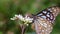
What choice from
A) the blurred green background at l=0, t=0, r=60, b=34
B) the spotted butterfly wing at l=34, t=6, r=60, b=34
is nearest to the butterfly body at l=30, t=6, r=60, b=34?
the spotted butterfly wing at l=34, t=6, r=60, b=34

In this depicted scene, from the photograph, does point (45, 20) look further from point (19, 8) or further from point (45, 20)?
point (19, 8)

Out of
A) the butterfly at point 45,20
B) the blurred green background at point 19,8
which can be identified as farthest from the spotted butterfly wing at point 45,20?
the blurred green background at point 19,8


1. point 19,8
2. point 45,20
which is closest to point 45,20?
point 45,20

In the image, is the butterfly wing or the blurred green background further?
the blurred green background

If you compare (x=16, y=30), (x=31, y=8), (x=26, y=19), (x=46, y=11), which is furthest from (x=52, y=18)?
(x=31, y=8)

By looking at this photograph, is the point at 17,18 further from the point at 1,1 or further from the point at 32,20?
the point at 1,1

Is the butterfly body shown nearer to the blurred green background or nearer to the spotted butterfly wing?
the spotted butterfly wing

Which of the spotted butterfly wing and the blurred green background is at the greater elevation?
the blurred green background

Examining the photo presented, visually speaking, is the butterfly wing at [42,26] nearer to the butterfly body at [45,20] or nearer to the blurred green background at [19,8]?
the butterfly body at [45,20]
